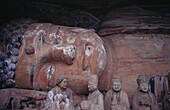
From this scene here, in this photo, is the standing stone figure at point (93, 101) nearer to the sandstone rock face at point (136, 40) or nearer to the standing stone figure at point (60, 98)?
the standing stone figure at point (60, 98)

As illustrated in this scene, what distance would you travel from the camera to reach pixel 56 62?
6.77m

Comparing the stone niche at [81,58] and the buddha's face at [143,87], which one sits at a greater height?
the stone niche at [81,58]

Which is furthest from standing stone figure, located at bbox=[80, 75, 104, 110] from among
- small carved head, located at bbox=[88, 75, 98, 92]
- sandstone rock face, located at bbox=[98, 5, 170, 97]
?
sandstone rock face, located at bbox=[98, 5, 170, 97]

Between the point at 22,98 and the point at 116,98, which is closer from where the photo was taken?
the point at 116,98

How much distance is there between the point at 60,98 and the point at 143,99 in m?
2.22

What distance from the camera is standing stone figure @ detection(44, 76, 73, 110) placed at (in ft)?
17.1

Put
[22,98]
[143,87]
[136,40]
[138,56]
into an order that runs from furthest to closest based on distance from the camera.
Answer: [136,40] → [138,56] → [22,98] → [143,87]

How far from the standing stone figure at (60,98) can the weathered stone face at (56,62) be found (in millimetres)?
883

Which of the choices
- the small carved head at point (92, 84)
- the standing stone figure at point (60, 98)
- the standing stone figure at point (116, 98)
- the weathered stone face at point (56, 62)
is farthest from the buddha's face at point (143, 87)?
the standing stone figure at point (60, 98)

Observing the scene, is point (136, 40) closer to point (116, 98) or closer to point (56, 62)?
point (116, 98)

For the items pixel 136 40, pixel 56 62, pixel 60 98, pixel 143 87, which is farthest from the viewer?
pixel 136 40

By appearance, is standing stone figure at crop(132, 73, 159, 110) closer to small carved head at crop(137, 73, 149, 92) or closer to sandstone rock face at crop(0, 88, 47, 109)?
small carved head at crop(137, 73, 149, 92)

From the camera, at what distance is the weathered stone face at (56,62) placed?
21.3 feet

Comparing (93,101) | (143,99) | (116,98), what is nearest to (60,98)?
(93,101)
